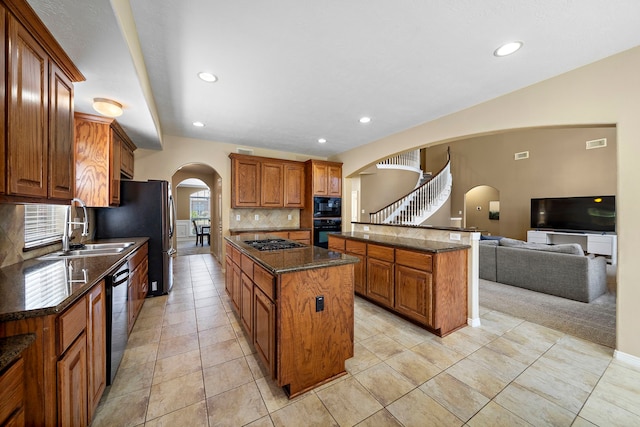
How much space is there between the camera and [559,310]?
295 centimetres

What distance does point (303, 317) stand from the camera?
5.37 feet

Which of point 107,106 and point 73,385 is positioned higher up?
point 107,106

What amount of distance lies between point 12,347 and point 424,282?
2.70 m

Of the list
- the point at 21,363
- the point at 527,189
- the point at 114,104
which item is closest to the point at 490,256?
the point at 527,189

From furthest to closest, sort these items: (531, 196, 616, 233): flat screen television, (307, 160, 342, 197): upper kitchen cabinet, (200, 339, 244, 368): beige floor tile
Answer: (531, 196, 616, 233): flat screen television → (307, 160, 342, 197): upper kitchen cabinet → (200, 339, 244, 368): beige floor tile

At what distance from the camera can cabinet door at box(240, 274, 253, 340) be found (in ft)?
6.94

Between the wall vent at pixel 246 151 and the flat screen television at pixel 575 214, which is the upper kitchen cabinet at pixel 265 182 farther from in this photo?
the flat screen television at pixel 575 214

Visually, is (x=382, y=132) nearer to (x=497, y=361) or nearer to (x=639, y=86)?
(x=639, y=86)

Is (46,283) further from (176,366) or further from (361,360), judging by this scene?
(361,360)

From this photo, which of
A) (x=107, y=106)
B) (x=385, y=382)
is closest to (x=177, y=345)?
(x=385, y=382)

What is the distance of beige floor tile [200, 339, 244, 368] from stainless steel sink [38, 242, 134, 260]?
1.26 m

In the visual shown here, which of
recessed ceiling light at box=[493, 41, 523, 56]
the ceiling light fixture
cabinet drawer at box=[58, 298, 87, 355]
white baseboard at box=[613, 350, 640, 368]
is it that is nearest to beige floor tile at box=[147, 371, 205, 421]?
cabinet drawer at box=[58, 298, 87, 355]

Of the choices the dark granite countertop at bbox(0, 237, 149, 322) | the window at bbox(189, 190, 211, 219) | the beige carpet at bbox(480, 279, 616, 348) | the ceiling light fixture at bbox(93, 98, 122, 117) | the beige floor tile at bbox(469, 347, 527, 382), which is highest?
the ceiling light fixture at bbox(93, 98, 122, 117)

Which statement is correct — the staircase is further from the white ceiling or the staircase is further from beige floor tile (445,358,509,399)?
beige floor tile (445,358,509,399)
